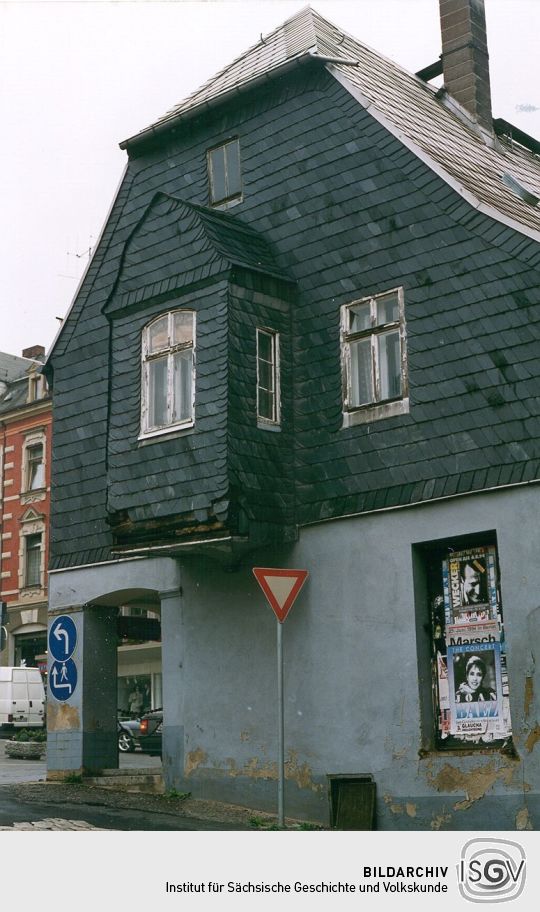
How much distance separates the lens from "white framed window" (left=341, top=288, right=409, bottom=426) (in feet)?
46.3

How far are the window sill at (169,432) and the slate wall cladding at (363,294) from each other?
0.59 m

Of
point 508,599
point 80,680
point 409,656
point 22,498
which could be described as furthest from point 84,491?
point 22,498

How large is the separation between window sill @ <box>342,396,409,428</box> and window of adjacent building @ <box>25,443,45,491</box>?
31105 mm

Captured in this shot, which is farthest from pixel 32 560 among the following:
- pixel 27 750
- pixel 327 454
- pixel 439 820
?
pixel 439 820

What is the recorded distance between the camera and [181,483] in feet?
48.0

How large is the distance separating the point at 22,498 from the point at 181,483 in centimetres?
3133

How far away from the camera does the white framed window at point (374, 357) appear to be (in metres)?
14.1

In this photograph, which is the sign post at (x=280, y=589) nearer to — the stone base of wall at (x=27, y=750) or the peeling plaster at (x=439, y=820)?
the peeling plaster at (x=439, y=820)

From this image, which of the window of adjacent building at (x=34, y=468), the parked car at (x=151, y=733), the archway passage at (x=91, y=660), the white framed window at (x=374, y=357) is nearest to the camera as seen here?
the white framed window at (x=374, y=357)

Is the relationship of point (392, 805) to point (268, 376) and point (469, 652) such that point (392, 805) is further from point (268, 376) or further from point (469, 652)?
point (268, 376)

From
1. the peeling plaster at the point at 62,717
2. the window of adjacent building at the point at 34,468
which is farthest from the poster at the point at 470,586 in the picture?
the window of adjacent building at the point at 34,468

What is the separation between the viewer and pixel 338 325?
14.9m

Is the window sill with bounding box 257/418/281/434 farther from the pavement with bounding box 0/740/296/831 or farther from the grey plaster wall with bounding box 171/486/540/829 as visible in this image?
the pavement with bounding box 0/740/296/831
